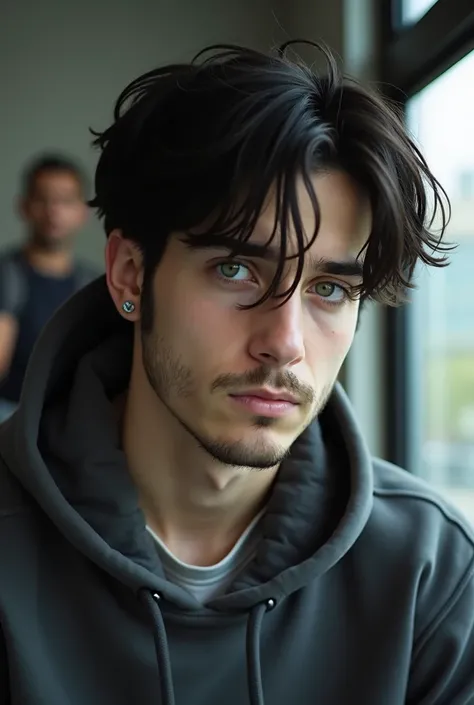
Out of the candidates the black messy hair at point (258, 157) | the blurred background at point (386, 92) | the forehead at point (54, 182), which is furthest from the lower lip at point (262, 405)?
the forehead at point (54, 182)

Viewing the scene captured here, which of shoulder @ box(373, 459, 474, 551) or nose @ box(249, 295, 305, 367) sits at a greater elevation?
nose @ box(249, 295, 305, 367)

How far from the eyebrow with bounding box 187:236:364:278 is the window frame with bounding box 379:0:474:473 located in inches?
25.5

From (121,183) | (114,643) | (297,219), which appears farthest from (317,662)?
(121,183)

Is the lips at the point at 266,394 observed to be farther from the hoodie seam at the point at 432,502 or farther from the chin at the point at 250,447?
the hoodie seam at the point at 432,502

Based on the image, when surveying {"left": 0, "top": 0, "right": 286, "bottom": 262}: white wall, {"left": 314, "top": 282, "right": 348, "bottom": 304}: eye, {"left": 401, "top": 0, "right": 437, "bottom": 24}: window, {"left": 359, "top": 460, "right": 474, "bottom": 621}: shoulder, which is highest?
{"left": 0, "top": 0, "right": 286, "bottom": 262}: white wall

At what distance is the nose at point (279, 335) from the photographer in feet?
3.06

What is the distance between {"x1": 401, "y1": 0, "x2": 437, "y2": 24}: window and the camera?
6.01 feet

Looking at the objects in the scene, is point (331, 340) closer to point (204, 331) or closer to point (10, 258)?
point (204, 331)

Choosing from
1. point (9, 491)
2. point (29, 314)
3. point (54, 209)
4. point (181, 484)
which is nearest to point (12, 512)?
point (9, 491)

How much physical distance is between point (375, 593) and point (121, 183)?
568 millimetres

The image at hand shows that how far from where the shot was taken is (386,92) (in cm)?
192

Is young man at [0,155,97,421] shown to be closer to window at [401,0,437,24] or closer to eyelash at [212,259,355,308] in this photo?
window at [401,0,437,24]

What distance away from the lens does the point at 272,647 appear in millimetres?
1013

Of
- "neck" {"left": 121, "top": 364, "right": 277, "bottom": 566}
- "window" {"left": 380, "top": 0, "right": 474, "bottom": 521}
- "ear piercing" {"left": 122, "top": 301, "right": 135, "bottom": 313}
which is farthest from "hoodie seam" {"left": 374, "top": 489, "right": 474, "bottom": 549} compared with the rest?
"window" {"left": 380, "top": 0, "right": 474, "bottom": 521}
